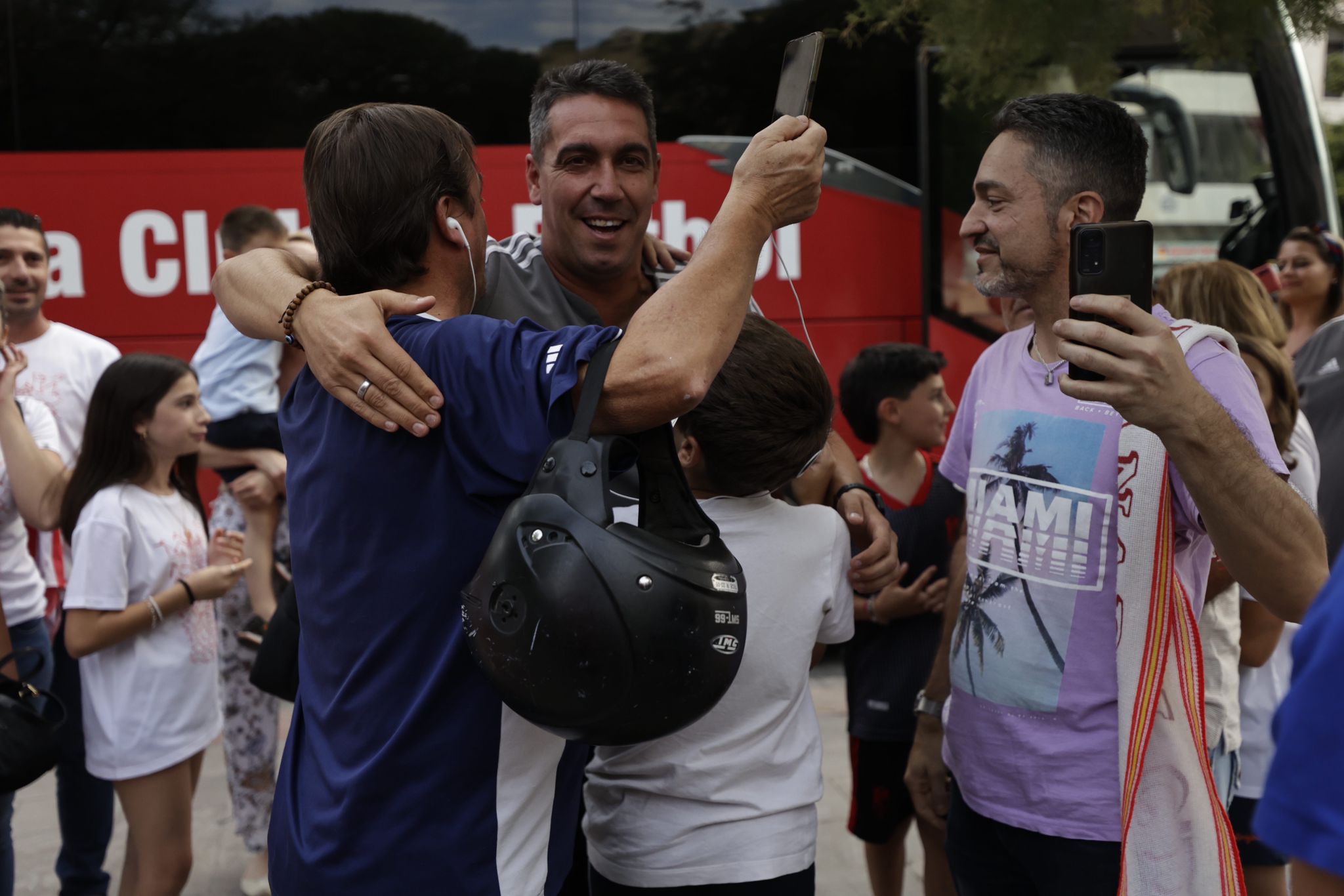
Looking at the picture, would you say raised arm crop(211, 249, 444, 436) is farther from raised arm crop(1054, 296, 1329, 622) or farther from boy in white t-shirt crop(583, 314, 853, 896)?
raised arm crop(1054, 296, 1329, 622)

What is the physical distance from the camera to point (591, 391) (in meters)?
1.45

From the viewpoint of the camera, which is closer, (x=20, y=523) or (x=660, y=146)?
(x=20, y=523)

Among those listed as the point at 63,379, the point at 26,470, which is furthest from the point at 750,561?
the point at 63,379

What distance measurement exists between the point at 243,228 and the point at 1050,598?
378 cm

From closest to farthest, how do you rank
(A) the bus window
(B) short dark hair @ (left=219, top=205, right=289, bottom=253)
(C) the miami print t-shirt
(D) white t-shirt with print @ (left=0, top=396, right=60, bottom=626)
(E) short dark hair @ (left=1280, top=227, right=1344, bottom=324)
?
(C) the miami print t-shirt
(D) white t-shirt with print @ (left=0, top=396, right=60, bottom=626)
(B) short dark hair @ (left=219, top=205, right=289, bottom=253)
(E) short dark hair @ (left=1280, top=227, right=1344, bottom=324)
(A) the bus window

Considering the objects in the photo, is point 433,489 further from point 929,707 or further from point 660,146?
point 660,146

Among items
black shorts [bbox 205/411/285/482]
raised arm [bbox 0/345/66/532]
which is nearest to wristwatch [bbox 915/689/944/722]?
raised arm [bbox 0/345/66/532]

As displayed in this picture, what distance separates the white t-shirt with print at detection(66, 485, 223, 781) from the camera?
3119 mm

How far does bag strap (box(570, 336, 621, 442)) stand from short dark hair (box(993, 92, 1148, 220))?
97cm

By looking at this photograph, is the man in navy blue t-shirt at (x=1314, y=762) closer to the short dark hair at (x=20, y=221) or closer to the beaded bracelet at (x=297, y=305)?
the beaded bracelet at (x=297, y=305)

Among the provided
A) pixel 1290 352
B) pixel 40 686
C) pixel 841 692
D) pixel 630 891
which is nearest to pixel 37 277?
pixel 40 686

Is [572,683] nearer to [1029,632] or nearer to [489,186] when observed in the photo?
[1029,632]

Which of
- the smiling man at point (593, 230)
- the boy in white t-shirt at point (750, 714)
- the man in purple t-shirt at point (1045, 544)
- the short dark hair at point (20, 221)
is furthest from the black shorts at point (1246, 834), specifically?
the short dark hair at point (20, 221)

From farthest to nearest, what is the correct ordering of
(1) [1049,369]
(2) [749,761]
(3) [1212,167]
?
(3) [1212,167] < (1) [1049,369] < (2) [749,761]
